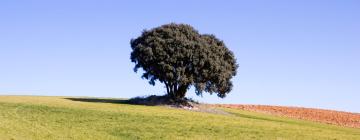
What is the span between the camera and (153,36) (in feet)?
232

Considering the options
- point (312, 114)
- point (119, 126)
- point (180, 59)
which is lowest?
point (119, 126)

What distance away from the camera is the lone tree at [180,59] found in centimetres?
6831

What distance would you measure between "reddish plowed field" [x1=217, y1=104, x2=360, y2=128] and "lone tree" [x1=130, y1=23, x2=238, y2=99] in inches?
310

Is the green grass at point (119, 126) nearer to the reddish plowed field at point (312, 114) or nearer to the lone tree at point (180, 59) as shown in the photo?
the lone tree at point (180, 59)

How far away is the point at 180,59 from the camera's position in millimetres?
68750

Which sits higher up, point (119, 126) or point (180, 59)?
point (180, 59)

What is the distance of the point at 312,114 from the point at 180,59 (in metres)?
20.0

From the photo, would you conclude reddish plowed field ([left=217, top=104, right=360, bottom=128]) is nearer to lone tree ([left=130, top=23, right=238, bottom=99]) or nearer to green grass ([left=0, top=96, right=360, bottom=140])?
lone tree ([left=130, top=23, right=238, bottom=99])

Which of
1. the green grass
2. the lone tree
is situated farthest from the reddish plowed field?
the green grass

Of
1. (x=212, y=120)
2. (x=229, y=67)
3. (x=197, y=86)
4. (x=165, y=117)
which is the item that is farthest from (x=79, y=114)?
(x=229, y=67)

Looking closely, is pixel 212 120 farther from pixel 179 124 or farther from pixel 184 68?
pixel 184 68

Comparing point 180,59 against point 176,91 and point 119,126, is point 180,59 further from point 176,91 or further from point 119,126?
point 119,126

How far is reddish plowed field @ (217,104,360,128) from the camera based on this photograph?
6843cm

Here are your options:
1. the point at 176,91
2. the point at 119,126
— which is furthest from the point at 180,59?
the point at 119,126
